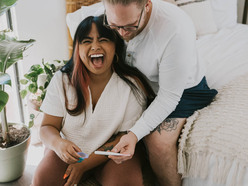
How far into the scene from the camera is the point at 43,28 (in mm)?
1692

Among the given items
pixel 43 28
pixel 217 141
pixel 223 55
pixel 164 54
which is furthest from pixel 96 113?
pixel 223 55

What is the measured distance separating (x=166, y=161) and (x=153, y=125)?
0.16 m

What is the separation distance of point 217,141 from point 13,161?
103 centimetres

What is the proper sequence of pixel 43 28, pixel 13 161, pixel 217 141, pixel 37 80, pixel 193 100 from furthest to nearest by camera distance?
pixel 43 28, pixel 37 80, pixel 13 161, pixel 193 100, pixel 217 141

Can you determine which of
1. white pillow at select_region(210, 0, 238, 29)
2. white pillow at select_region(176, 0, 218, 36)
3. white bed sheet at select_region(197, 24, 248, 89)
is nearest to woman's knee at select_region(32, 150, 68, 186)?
white bed sheet at select_region(197, 24, 248, 89)

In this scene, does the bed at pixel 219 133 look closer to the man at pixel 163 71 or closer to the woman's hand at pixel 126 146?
the man at pixel 163 71

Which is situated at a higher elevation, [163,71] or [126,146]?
[163,71]

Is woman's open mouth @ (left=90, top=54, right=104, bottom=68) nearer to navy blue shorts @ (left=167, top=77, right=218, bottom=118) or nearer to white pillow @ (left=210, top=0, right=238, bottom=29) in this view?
A: navy blue shorts @ (left=167, top=77, right=218, bottom=118)

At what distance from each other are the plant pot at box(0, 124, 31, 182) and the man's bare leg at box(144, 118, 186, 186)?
2.22 ft

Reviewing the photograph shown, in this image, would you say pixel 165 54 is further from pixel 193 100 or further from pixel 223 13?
pixel 223 13

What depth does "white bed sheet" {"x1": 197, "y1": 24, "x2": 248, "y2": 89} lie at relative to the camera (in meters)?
1.52

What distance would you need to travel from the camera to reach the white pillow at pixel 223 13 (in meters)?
2.20

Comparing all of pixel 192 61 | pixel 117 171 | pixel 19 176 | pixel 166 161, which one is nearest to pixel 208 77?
pixel 192 61

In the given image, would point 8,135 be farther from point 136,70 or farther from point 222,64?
point 222,64
